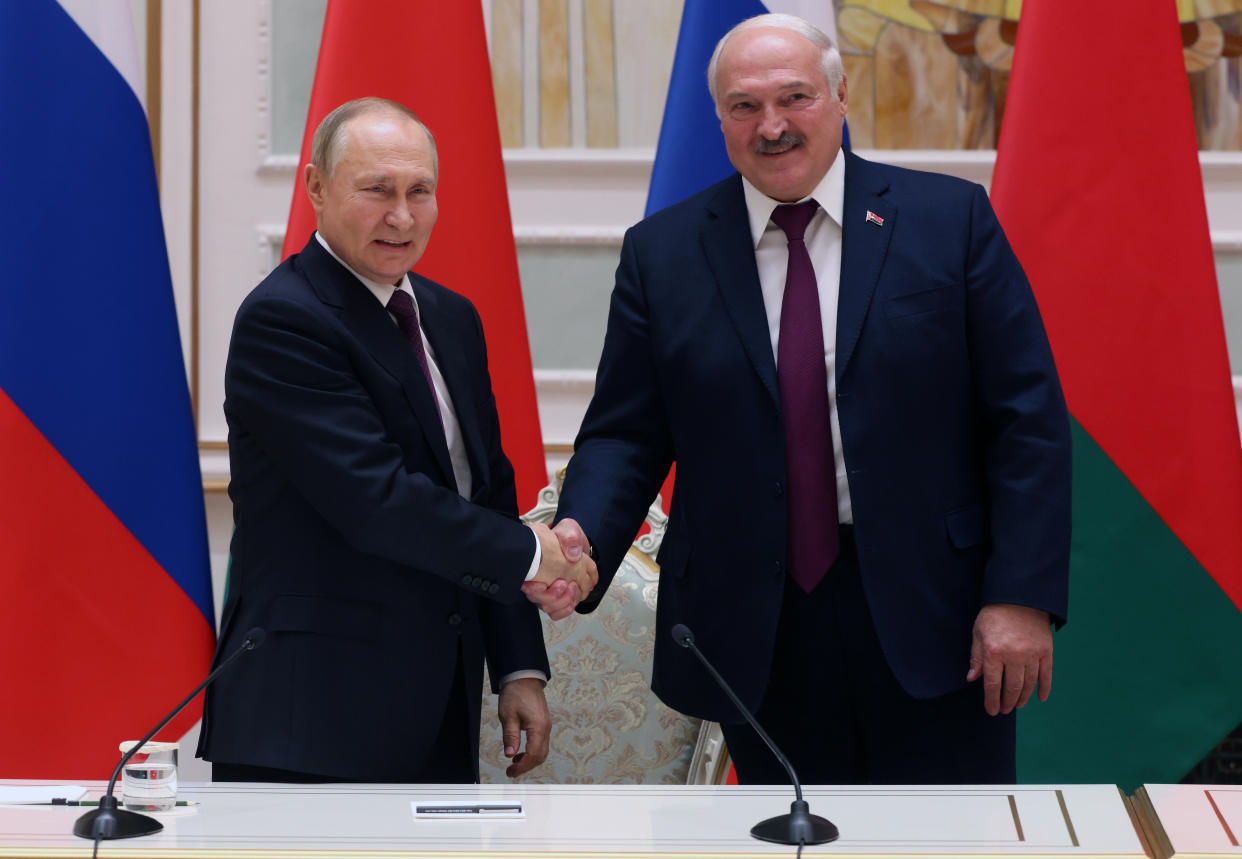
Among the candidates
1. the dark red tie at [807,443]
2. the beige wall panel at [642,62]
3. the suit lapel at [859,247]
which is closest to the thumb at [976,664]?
the dark red tie at [807,443]

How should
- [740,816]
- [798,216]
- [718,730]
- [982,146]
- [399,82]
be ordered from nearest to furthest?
[740,816], [798,216], [718,730], [399,82], [982,146]

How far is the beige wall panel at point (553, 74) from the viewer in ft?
10.8

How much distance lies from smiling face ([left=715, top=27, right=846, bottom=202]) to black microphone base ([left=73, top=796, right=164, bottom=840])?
1124 millimetres

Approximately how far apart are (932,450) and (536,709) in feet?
2.14

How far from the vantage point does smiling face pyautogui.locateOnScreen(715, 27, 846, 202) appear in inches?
70.2

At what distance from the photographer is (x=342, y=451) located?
1.67 meters

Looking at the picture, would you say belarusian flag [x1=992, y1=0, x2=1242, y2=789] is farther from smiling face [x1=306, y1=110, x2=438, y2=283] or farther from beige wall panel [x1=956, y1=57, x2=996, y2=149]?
smiling face [x1=306, y1=110, x2=438, y2=283]

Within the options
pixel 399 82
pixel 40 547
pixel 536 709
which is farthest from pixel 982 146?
pixel 40 547

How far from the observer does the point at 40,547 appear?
7.30ft

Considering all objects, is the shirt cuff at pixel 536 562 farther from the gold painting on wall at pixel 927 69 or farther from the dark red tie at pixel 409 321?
the gold painting on wall at pixel 927 69

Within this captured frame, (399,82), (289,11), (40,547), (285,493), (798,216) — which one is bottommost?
(40,547)

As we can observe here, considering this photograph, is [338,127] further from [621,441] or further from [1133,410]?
[1133,410]

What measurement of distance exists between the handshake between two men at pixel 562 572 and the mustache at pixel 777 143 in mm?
592

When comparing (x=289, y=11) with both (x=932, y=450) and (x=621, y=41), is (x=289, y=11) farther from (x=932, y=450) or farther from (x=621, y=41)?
(x=932, y=450)
